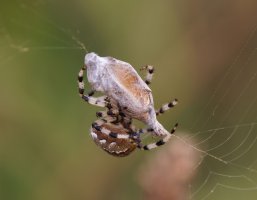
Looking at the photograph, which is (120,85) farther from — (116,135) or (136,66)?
(136,66)

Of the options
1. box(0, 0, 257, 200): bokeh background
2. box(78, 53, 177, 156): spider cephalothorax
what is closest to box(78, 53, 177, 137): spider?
box(78, 53, 177, 156): spider cephalothorax

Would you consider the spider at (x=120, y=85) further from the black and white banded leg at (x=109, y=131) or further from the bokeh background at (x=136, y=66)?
the bokeh background at (x=136, y=66)

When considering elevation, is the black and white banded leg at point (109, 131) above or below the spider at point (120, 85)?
below

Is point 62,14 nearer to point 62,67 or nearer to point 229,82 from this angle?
point 62,67

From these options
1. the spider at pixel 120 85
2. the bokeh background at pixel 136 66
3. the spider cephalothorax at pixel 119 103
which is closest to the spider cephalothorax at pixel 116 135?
the spider cephalothorax at pixel 119 103

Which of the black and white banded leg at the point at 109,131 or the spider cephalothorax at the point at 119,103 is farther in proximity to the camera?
the black and white banded leg at the point at 109,131

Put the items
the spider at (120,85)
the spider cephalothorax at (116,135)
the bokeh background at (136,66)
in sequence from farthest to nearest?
the bokeh background at (136,66), the spider cephalothorax at (116,135), the spider at (120,85)
